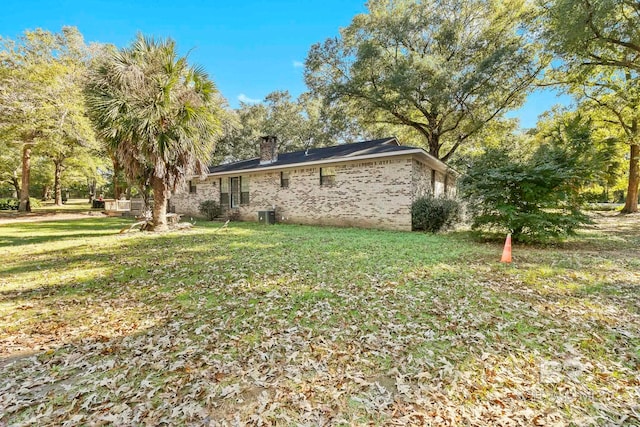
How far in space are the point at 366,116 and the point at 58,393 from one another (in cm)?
1995

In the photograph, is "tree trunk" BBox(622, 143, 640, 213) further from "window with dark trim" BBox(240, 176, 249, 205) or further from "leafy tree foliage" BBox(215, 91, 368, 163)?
"window with dark trim" BBox(240, 176, 249, 205)

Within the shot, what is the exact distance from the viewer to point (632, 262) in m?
6.45

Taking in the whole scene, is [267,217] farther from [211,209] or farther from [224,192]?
[211,209]

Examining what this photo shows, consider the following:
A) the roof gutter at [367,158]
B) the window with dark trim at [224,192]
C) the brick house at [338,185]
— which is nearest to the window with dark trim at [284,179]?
the brick house at [338,185]

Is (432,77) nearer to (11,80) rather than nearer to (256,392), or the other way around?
(256,392)

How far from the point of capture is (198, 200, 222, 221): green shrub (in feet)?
57.5

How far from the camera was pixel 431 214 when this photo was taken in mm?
11141

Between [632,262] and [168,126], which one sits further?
[168,126]

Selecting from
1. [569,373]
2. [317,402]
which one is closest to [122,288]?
[317,402]

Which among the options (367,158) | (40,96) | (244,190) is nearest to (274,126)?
(244,190)

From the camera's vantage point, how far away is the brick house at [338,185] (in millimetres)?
11766

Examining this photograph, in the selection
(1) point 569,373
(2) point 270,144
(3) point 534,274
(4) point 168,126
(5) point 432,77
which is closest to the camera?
(1) point 569,373

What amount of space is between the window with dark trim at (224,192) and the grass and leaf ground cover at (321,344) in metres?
11.6

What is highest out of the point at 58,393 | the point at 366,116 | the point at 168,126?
the point at 366,116
